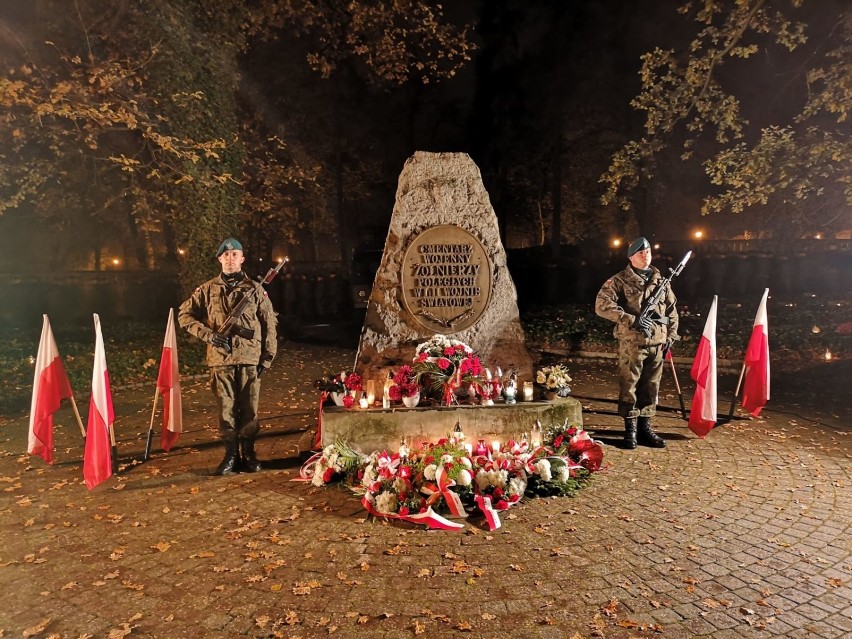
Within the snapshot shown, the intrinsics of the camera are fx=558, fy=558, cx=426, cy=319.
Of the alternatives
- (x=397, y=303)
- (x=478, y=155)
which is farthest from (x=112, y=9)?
(x=478, y=155)

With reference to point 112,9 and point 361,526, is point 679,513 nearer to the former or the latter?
point 361,526

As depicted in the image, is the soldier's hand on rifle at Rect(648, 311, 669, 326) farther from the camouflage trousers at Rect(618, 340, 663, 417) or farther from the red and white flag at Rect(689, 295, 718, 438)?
the red and white flag at Rect(689, 295, 718, 438)

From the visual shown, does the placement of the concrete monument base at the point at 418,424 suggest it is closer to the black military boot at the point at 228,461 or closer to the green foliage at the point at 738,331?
the black military boot at the point at 228,461

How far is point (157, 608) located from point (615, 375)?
924 centimetres

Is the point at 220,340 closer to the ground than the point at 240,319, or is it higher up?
closer to the ground

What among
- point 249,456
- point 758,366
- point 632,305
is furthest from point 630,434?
point 249,456

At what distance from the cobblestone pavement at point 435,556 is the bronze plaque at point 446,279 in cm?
213

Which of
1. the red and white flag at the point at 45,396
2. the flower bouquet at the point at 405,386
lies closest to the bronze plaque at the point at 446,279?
the flower bouquet at the point at 405,386

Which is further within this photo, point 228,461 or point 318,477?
point 228,461

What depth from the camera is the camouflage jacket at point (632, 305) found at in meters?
6.13

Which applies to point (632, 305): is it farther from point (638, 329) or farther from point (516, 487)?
point (516, 487)

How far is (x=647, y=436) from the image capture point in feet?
21.1

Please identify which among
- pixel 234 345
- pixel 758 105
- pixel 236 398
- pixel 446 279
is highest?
pixel 758 105

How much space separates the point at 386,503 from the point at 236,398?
2.12 meters
